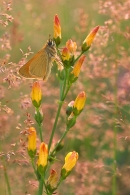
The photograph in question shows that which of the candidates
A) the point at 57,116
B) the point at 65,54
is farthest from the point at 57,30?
the point at 57,116

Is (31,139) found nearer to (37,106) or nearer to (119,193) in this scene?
(37,106)

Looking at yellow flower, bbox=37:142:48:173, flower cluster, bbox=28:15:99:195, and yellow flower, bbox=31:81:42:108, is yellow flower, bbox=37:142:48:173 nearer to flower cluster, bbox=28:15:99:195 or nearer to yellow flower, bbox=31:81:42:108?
flower cluster, bbox=28:15:99:195

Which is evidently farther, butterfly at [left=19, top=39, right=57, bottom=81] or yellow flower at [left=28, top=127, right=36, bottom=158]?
butterfly at [left=19, top=39, right=57, bottom=81]

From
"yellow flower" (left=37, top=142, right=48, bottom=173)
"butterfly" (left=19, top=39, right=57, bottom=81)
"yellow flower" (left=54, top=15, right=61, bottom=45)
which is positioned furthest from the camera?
"butterfly" (left=19, top=39, right=57, bottom=81)

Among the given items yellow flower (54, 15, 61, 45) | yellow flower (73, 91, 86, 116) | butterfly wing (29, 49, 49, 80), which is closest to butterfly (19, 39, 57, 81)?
butterfly wing (29, 49, 49, 80)

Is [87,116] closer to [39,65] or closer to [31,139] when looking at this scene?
[39,65]

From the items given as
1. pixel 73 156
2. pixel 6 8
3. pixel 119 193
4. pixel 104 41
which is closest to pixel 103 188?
pixel 119 193

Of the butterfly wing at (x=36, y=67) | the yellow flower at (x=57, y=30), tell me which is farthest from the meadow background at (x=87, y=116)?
the yellow flower at (x=57, y=30)
